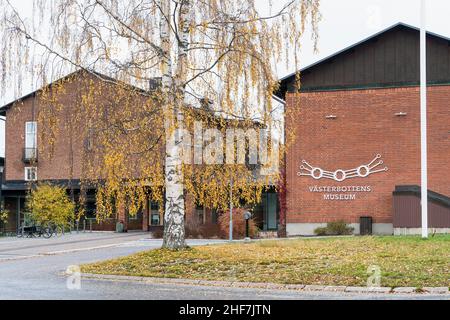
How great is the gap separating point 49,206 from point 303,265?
92.9ft

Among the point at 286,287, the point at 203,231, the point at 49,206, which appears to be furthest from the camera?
the point at 49,206

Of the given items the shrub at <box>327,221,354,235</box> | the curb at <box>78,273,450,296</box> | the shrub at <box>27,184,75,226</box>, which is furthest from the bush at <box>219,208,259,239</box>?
the curb at <box>78,273,450,296</box>

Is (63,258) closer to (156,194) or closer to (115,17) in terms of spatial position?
(156,194)

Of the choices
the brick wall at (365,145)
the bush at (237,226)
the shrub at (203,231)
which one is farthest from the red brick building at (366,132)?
the shrub at (203,231)

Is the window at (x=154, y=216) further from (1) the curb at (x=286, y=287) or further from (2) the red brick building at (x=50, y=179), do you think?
(1) the curb at (x=286, y=287)

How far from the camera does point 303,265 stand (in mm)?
15500

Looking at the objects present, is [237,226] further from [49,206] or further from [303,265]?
[303,265]

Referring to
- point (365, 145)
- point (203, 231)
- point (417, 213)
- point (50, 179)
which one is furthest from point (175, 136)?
point (50, 179)

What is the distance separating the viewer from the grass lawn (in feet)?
44.5

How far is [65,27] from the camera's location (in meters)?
16.9

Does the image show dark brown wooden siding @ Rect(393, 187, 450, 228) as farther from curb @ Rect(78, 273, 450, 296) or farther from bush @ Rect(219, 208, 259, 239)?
curb @ Rect(78, 273, 450, 296)

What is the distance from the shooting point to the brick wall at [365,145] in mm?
33031

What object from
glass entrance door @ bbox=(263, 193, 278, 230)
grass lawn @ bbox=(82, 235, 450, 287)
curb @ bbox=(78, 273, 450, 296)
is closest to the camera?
curb @ bbox=(78, 273, 450, 296)

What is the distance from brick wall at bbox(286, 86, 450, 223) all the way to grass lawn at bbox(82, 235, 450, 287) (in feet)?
43.7
